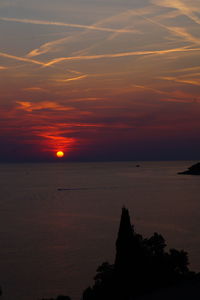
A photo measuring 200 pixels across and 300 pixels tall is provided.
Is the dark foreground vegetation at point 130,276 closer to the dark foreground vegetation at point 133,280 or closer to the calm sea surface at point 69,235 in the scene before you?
the dark foreground vegetation at point 133,280

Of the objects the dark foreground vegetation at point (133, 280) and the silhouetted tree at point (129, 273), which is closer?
the dark foreground vegetation at point (133, 280)

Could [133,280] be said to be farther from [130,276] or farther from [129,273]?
[129,273]

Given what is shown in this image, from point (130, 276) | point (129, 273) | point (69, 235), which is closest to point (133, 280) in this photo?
point (130, 276)

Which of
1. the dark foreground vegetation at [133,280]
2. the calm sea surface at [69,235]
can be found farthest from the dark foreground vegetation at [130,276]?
the calm sea surface at [69,235]

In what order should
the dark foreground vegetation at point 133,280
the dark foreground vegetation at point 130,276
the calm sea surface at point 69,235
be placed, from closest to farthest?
the dark foreground vegetation at point 133,280
the dark foreground vegetation at point 130,276
the calm sea surface at point 69,235

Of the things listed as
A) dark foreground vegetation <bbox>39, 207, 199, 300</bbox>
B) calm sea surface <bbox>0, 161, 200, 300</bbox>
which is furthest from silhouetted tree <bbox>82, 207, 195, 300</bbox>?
calm sea surface <bbox>0, 161, 200, 300</bbox>

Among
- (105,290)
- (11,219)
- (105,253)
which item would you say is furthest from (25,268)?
(11,219)

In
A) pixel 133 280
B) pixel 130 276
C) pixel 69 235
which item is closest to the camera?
pixel 133 280

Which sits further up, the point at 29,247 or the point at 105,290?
the point at 29,247

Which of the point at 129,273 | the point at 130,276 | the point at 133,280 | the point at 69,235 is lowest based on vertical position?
the point at 133,280

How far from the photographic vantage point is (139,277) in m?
35.2

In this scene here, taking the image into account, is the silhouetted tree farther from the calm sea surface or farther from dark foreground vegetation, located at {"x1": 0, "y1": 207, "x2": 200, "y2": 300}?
the calm sea surface

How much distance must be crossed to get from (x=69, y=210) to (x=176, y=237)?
59928 millimetres

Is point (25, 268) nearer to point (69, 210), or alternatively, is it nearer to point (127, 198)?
point (69, 210)
